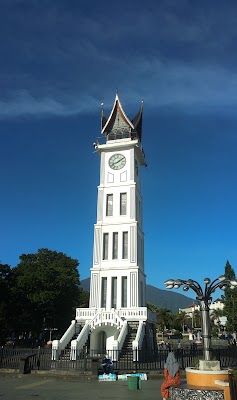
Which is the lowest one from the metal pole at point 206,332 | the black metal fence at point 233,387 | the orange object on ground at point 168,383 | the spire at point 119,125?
the orange object on ground at point 168,383

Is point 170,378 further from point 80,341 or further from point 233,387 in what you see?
point 80,341

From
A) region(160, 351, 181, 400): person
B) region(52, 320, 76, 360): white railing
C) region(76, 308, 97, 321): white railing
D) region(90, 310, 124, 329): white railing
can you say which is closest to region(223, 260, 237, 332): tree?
region(76, 308, 97, 321): white railing

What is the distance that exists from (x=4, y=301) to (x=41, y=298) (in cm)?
741

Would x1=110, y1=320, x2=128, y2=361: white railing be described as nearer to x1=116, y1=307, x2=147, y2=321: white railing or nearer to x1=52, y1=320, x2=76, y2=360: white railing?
x1=116, y1=307, x2=147, y2=321: white railing

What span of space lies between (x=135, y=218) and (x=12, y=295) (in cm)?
1539

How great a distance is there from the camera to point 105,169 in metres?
40.0

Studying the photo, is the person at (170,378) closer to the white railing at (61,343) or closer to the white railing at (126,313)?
the white railing at (61,343)

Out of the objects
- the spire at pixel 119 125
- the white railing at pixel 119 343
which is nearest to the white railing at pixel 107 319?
the white railing at pixel 119 343

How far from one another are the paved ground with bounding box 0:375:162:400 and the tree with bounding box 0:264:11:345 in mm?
11083

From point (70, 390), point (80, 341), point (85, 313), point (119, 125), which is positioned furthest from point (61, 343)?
point (119, 125)

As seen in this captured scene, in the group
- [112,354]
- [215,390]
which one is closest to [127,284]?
[112,354]

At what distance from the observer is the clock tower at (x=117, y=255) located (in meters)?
29.3

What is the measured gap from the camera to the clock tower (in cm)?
2928

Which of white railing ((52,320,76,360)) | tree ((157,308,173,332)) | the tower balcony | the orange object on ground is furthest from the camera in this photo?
tree ((157,308,173,332))
